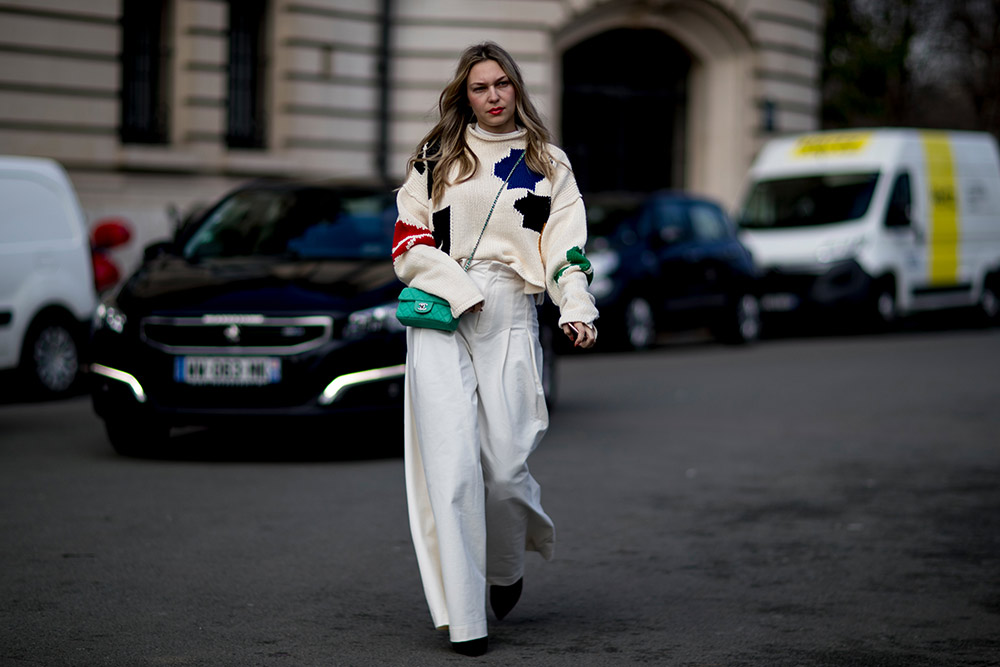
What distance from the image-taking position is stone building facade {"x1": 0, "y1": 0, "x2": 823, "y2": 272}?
19641 mm

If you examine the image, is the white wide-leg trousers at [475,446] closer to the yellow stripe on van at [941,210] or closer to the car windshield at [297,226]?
the car windshield at [297,226]

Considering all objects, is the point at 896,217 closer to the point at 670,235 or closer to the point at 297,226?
the point at 670,235

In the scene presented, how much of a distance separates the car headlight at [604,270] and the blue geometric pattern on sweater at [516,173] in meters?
11.6

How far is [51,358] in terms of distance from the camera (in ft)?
39.7

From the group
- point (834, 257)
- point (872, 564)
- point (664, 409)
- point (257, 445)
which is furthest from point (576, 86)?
point (872, 564)

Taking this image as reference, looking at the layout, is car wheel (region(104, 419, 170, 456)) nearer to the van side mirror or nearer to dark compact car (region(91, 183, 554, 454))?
dark compact car (region(91, 183, 554, 454))

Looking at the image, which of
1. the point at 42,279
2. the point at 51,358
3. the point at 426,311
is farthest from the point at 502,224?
the point at 51,358

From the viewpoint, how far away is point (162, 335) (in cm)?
851

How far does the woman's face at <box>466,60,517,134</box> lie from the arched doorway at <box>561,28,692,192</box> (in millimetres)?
22090

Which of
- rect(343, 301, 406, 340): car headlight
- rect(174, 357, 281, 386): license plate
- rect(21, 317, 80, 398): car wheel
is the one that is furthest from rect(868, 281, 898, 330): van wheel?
rect(174, 357, 281, 386): license plate

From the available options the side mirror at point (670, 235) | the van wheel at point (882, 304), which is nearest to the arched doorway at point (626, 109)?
the van wheel at point (882, 304)

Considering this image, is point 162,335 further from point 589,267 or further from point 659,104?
point 659,104

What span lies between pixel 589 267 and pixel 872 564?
2056 mm

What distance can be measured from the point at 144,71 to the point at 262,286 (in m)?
13.4
